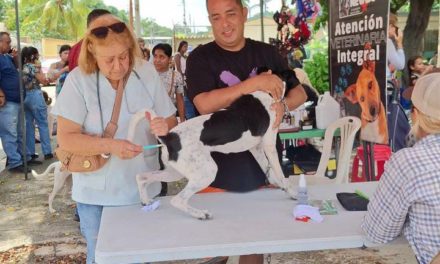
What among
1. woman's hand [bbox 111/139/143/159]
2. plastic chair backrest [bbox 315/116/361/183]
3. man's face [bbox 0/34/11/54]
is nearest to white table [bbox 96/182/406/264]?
woman's hand [bbox 111/139/143/159]

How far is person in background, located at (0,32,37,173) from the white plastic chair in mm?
4841

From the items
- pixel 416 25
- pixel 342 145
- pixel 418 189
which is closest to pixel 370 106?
pixel 342 145

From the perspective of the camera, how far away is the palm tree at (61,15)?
39.8 m

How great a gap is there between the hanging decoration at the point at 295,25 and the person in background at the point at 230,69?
4.28 m

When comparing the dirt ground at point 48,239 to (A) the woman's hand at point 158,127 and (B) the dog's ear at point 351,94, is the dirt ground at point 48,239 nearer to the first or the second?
(B) the dog's ear at point 351,94

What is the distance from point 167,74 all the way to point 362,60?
3.26m

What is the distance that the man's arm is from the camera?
2184 mm

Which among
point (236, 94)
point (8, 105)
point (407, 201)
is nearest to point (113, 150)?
point (236, 94)

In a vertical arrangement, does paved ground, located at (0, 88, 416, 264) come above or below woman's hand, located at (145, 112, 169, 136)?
below

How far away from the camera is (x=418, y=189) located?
1581mm

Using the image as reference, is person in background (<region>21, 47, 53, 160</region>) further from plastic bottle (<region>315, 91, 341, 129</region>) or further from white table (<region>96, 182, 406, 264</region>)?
white table (<region>96, 182, 406, 264</region>)

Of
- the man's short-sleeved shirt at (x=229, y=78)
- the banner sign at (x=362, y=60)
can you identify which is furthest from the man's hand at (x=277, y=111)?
the banner sign at (x=362, y=60)

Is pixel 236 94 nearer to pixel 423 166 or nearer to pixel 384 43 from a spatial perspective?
pixel 423 166

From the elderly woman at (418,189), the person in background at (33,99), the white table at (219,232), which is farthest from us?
the person in background at (33,99)
